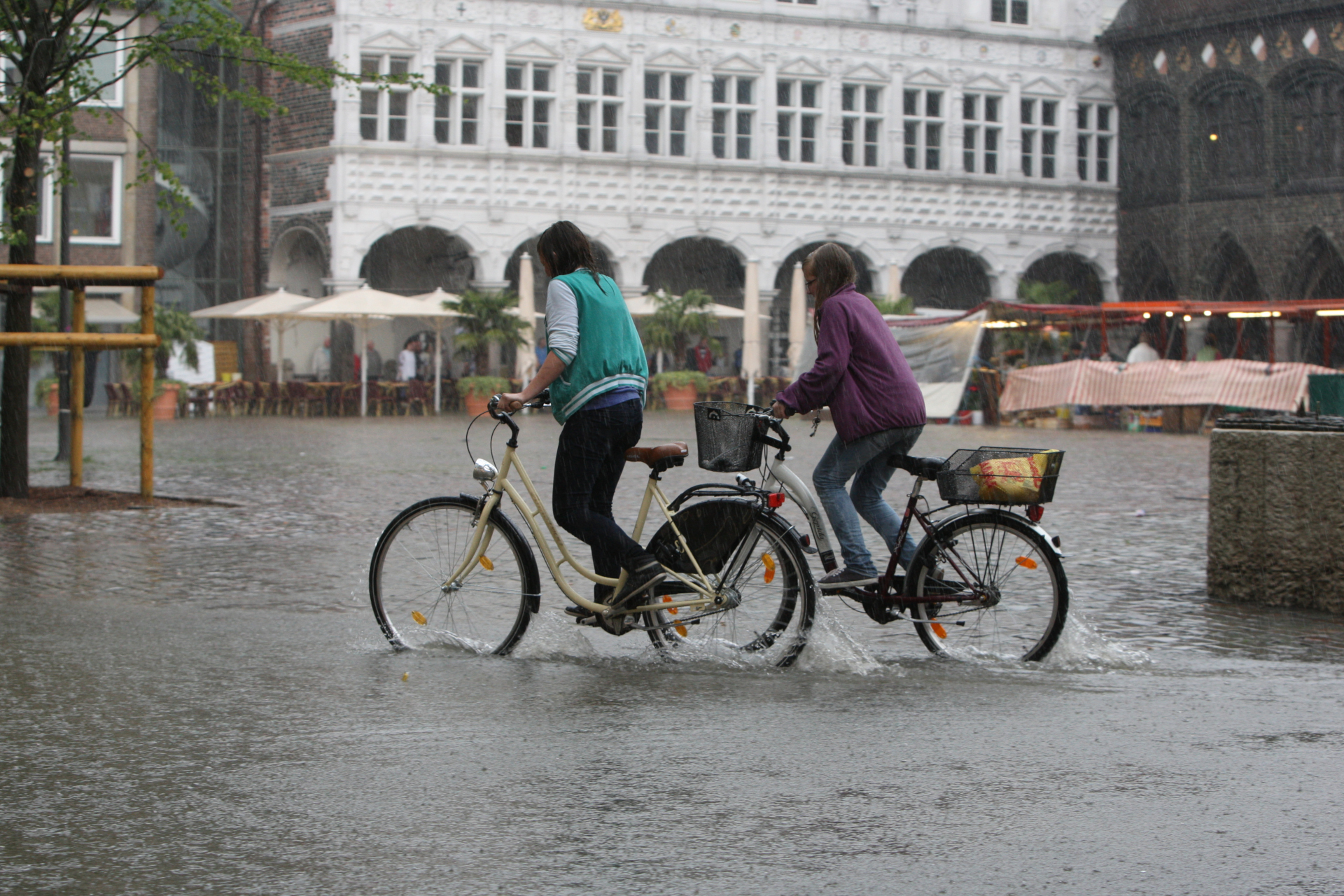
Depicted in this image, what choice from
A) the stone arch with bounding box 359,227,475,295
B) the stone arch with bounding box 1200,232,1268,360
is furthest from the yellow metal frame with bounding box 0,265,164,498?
the stone arch with bounding box 1200,232,1268,360

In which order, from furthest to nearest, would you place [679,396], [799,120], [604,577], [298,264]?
1. [799,120]
2. [298,264]
3. [679,396]
4. [604,577]

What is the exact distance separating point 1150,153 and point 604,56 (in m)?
14.6

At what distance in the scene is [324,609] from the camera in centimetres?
800

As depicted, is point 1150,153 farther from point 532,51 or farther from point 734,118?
point 532,51

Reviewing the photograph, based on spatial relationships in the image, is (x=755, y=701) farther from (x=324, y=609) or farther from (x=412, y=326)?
(x=412, y=326)

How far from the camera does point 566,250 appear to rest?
21.0 ft

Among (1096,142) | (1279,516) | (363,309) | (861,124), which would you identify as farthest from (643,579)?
(1096,142)

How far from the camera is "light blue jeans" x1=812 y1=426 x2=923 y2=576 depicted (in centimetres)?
662

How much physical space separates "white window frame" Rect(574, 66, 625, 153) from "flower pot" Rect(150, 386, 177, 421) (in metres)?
12.8

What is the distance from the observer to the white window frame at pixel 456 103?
128 feet

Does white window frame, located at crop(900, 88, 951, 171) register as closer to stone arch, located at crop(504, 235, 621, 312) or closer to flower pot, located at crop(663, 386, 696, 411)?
stone arch, located at crop(504, 235, 621, 312)

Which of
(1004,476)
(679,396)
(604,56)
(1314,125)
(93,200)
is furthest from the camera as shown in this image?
(604,56)

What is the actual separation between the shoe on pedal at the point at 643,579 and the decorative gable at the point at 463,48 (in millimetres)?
34164

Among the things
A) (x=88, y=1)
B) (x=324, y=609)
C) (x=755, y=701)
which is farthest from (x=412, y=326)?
(x=755, y=701)
